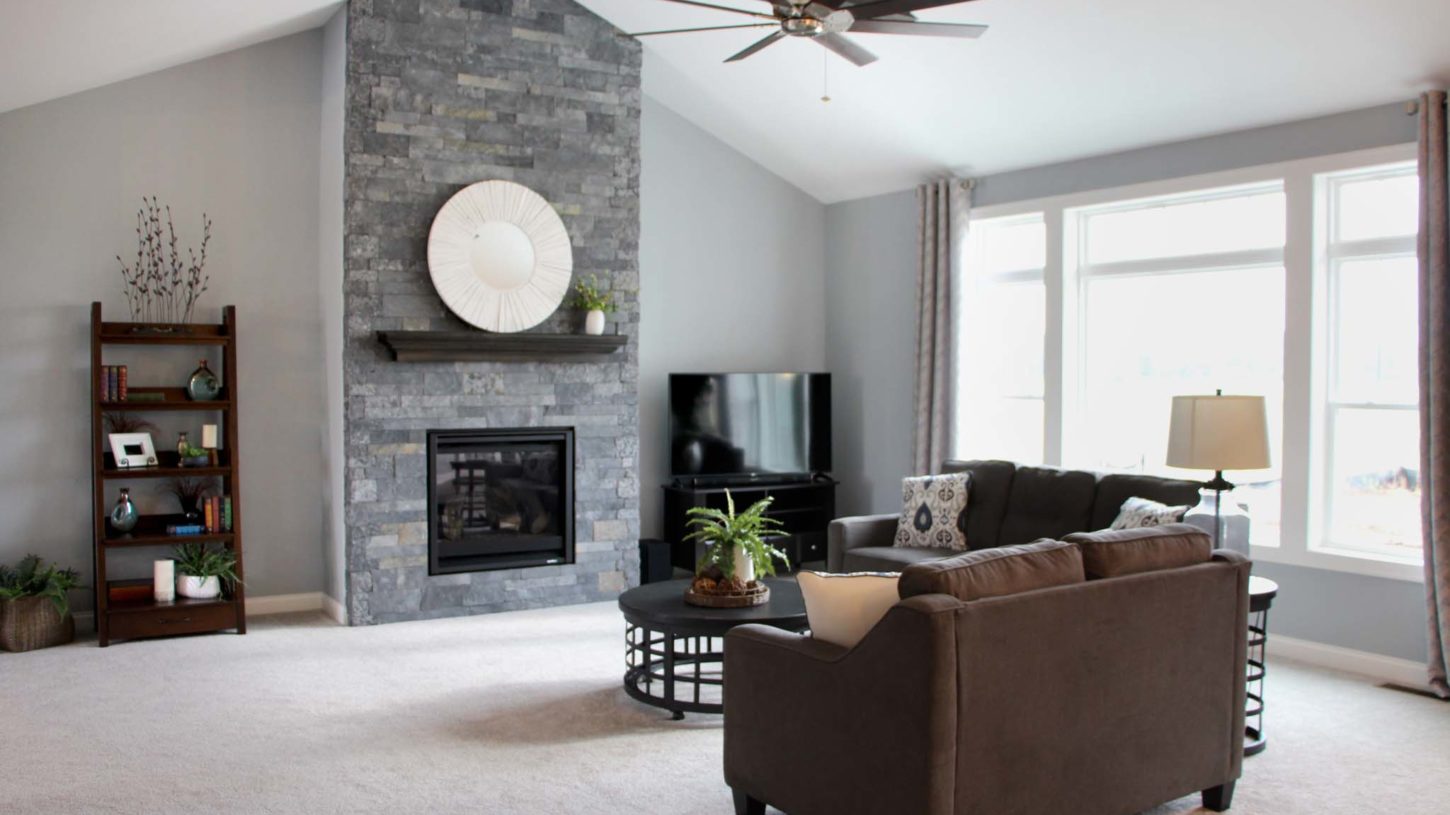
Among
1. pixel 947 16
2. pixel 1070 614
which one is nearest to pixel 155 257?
pixel 947 16

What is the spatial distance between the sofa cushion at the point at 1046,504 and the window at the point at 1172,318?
480 millimetres

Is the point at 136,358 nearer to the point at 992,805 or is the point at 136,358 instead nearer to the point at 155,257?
the point at 155,257

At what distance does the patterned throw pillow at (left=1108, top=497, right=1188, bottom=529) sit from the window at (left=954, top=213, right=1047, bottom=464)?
193 cm

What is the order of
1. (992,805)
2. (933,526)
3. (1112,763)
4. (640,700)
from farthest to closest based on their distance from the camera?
1. (933,526)
2. (640,700)
3. (1112,763)
4. (992,805)

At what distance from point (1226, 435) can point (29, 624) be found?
18.6ft

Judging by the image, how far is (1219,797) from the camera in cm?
382

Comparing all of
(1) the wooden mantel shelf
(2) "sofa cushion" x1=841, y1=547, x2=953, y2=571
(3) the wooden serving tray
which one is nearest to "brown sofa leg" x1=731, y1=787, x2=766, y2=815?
(3) the wooden serving tray

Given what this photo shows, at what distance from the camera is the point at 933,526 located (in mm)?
6309

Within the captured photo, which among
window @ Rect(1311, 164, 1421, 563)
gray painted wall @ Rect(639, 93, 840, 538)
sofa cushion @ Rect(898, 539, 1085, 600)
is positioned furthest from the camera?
gray painted wall @ Rect(639, 93, 840, 538)

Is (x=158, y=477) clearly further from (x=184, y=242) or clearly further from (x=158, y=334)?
(x=184, y=242)

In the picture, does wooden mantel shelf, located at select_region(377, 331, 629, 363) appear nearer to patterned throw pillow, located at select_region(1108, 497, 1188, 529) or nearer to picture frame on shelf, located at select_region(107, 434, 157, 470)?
picture frame on shelf, located at select_region(107, 434, 157, 470)

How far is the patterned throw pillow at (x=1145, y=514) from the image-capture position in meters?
4.98

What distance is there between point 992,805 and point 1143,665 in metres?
0.72

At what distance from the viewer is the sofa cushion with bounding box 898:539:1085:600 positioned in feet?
10.3
